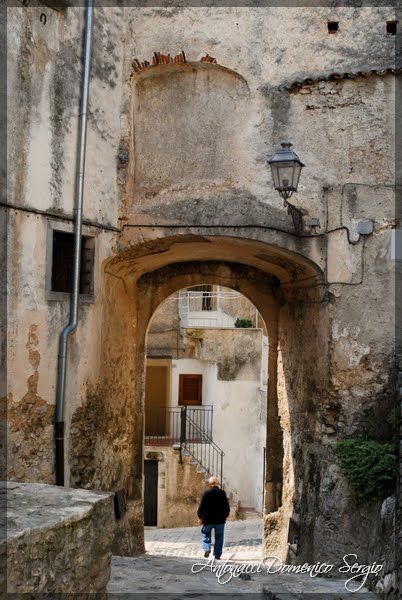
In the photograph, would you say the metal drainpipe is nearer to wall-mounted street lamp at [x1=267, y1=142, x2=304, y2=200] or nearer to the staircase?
wall-mounted street lamp at [x1=267, y1=142, x2=304, y2=200]

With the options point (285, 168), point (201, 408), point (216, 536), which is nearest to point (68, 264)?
point (285, 168)

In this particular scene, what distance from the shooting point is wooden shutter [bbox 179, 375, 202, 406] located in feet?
77.1

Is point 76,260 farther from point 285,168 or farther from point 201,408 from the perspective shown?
point 201,408

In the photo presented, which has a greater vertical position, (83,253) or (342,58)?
(342,58)

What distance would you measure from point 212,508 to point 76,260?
13.4 ft

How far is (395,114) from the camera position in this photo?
32.2ft

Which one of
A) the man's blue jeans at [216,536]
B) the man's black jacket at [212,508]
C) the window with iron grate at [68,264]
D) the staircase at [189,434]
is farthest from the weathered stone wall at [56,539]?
the staircase at [189,434]

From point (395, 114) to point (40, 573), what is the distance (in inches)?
301

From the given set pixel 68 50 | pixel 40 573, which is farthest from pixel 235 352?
pixel 40 573

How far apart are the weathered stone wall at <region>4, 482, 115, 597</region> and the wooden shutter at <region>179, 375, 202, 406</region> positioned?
60.3 ft

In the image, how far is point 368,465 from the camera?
29.5 feet

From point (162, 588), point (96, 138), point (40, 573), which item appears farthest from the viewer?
point (96, 138)

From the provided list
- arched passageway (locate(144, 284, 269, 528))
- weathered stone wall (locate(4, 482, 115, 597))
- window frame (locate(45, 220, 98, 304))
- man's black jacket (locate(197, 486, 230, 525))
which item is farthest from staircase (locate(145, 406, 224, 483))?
weathered stone wall (locate(4, 482, 115, 597))

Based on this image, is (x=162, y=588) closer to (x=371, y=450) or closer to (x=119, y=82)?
(x=371, y=450)
